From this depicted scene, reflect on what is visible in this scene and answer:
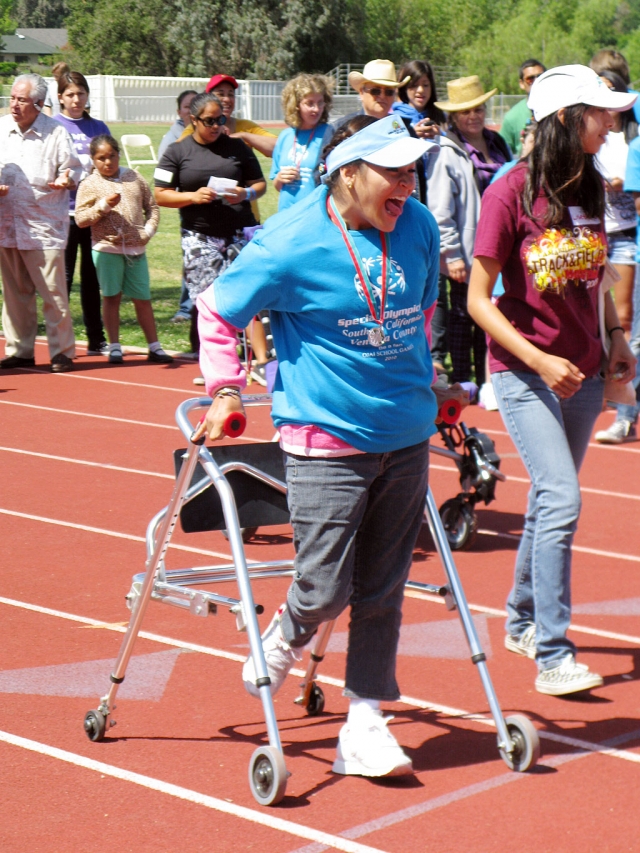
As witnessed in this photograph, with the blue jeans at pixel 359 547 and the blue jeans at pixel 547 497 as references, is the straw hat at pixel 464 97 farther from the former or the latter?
the blue jeans at pixel 359 547

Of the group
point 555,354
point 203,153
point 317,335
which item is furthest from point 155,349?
point 317,335

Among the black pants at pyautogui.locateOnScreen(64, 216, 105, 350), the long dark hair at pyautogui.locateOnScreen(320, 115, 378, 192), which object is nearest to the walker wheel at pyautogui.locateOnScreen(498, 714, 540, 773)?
the long dark hair at pyautogui.locateOnScreen(320, 115, 378, 192)

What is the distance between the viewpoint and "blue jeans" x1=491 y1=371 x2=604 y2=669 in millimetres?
4762

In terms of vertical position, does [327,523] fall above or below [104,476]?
above

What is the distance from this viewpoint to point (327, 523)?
12.7 ft

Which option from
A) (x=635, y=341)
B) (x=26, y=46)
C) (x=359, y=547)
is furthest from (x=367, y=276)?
(x=26, y=46)

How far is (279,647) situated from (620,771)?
1155mm

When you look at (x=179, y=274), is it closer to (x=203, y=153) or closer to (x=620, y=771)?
(x=203, y=153)

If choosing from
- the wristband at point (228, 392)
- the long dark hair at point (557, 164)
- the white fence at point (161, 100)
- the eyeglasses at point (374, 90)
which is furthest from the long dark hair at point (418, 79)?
the white fence at point (161, 100)

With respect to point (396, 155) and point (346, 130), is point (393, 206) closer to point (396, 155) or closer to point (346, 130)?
point (396, 155)

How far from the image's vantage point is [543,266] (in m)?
4.77

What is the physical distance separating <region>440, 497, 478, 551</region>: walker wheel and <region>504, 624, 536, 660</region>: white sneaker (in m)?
1.53

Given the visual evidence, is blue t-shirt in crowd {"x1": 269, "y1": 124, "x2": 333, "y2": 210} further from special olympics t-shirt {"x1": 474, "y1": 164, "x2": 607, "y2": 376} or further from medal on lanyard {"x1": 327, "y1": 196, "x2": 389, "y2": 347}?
medal on lanyard {"x1": 327, "y1": 196, "x2": 389, "y2": 347}

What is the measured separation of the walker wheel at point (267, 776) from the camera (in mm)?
3699
